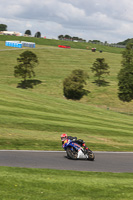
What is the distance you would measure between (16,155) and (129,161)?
6.40 m

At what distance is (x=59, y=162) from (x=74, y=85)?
57234 millimetres

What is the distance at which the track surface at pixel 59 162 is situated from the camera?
12.9m

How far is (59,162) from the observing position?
45.8 ft

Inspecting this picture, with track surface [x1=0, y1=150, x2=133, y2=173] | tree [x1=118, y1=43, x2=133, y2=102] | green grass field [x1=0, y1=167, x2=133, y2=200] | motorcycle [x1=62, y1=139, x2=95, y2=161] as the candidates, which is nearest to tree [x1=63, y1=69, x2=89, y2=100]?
tree [x1=118, y1=43, x2=133, y2=102]

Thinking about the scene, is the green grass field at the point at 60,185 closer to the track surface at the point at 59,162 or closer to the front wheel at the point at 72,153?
the track surface at the point at 59,162

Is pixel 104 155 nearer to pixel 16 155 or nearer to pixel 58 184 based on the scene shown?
pixel 16 155

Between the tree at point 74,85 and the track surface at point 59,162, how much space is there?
2132 inches

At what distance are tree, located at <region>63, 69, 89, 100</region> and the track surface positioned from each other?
54.2 m

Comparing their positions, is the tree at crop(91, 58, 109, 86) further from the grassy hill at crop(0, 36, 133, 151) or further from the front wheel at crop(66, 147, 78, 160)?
the front wheel at crop(66, 147, 78, 160)

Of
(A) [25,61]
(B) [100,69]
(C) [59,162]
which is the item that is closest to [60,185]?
(C) [59,162]

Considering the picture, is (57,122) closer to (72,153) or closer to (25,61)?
(72,153)

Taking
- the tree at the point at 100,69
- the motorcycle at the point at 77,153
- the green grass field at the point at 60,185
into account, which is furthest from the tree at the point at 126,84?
the green grass field at the point at 60,185

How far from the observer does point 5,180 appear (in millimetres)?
9477

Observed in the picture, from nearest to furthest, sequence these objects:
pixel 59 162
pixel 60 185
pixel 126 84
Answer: pixel 60 185 < pixel 59 162 < pixel 126 84
